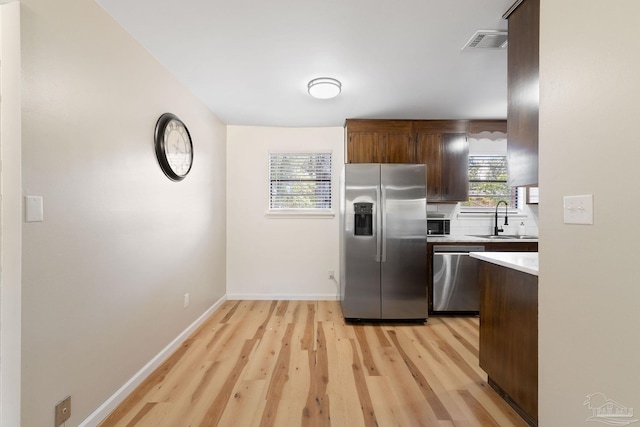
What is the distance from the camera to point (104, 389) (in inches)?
65.3

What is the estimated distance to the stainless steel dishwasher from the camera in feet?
10.7

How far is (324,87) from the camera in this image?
8.25 feet

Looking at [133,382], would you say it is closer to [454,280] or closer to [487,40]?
[454,280]

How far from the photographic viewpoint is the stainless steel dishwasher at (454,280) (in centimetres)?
327

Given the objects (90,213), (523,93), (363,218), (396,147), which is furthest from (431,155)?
(90,213)

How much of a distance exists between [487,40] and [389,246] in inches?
78.8

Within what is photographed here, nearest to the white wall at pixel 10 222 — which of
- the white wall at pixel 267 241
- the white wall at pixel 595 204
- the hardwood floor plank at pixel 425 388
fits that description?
the hardwood floor plank at pixel 425 388

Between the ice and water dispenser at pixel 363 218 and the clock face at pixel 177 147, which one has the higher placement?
the clock face at pixel 177 147

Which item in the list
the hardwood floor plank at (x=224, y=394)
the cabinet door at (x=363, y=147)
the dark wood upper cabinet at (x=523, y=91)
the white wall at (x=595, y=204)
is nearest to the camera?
the white wall at (x=595, y=204)

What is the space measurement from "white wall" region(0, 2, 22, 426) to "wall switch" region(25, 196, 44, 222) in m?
0.03

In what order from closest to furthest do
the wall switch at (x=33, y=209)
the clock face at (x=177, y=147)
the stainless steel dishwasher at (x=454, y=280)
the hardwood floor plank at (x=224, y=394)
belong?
the wall switch at (x=33, y=209) < the hardwood floor plank at (x=224, y=394) < the clock face at (x=177, y=147) < the stainless steel dishwasher at (x=454, y=280)

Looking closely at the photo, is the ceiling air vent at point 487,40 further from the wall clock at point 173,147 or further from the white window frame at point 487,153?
the wall clock at point 173,147

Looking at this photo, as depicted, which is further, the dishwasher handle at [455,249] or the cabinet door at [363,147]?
the cabinet door at [363,147]

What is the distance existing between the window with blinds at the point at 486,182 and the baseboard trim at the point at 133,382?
372 cm
